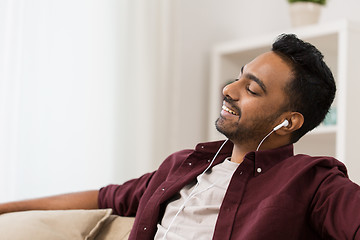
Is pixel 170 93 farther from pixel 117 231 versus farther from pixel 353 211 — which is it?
pixel 353 211

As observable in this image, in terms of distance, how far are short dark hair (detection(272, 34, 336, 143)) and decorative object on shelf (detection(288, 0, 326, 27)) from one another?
1450 mm

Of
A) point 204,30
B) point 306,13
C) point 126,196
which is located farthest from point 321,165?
point 204,30

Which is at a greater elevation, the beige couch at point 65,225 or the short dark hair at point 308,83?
the short dark hair at point 308,83

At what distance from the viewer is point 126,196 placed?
182 cm

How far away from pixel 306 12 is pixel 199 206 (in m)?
1.72

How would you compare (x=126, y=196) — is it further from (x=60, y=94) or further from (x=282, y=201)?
(x=60, y=94)

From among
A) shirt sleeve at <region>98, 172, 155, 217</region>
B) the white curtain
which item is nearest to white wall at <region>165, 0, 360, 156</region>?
Answer: the white curtain

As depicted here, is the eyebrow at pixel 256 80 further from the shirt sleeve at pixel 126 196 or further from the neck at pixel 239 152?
the shirt sleeve at pixel 126 196

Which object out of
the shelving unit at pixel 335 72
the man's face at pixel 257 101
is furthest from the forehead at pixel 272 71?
the shelving unit at pixel 335 72

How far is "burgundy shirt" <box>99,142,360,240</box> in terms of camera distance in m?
1.30

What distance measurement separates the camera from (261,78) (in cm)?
157

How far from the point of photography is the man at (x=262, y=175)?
1356 mm

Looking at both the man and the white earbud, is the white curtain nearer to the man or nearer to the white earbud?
the man

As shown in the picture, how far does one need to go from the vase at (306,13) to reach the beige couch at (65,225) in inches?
63.5
